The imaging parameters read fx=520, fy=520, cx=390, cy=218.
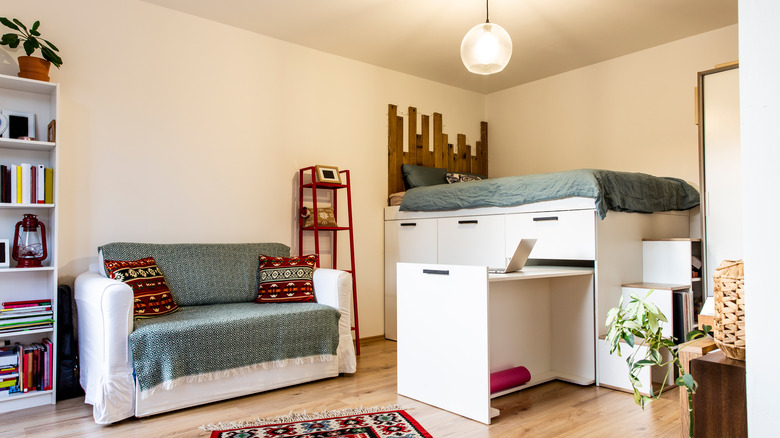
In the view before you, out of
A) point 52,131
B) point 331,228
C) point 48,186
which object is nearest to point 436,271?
point 331,228

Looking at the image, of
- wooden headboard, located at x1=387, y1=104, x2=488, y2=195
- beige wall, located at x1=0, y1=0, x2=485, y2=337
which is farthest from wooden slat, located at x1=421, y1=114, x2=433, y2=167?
beige wall, located at x1=0, y1=0, x2=485, y2=337

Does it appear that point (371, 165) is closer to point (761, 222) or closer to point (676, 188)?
point (676, 188)

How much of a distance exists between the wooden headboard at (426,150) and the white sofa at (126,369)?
1.69 metres

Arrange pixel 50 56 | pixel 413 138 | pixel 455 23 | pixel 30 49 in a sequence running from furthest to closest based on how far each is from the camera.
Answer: pixel 413 138, pixel 455 23, pixel 50 56, pixel 30 49

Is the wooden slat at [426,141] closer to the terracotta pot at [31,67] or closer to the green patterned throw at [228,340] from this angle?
the green patterned throw at [228,340]

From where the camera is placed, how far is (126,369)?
247 cm

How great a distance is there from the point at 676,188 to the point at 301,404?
113 inches

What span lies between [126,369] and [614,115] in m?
4.01

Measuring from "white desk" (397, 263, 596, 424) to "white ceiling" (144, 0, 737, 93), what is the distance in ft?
5.74

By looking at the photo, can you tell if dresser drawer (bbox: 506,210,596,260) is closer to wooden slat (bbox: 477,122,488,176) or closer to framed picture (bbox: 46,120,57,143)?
wooden slat (bbox: 477,122,488,176)

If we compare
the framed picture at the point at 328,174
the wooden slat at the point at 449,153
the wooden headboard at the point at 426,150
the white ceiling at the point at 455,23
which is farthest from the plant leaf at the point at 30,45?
the wooden slat at the point at 449,153

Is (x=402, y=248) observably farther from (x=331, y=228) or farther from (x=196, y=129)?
(x=196, y=129)

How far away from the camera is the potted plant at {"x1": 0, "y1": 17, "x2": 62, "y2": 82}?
8.95 feet

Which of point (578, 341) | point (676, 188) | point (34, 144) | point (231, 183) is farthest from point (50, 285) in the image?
point (676, 188)
